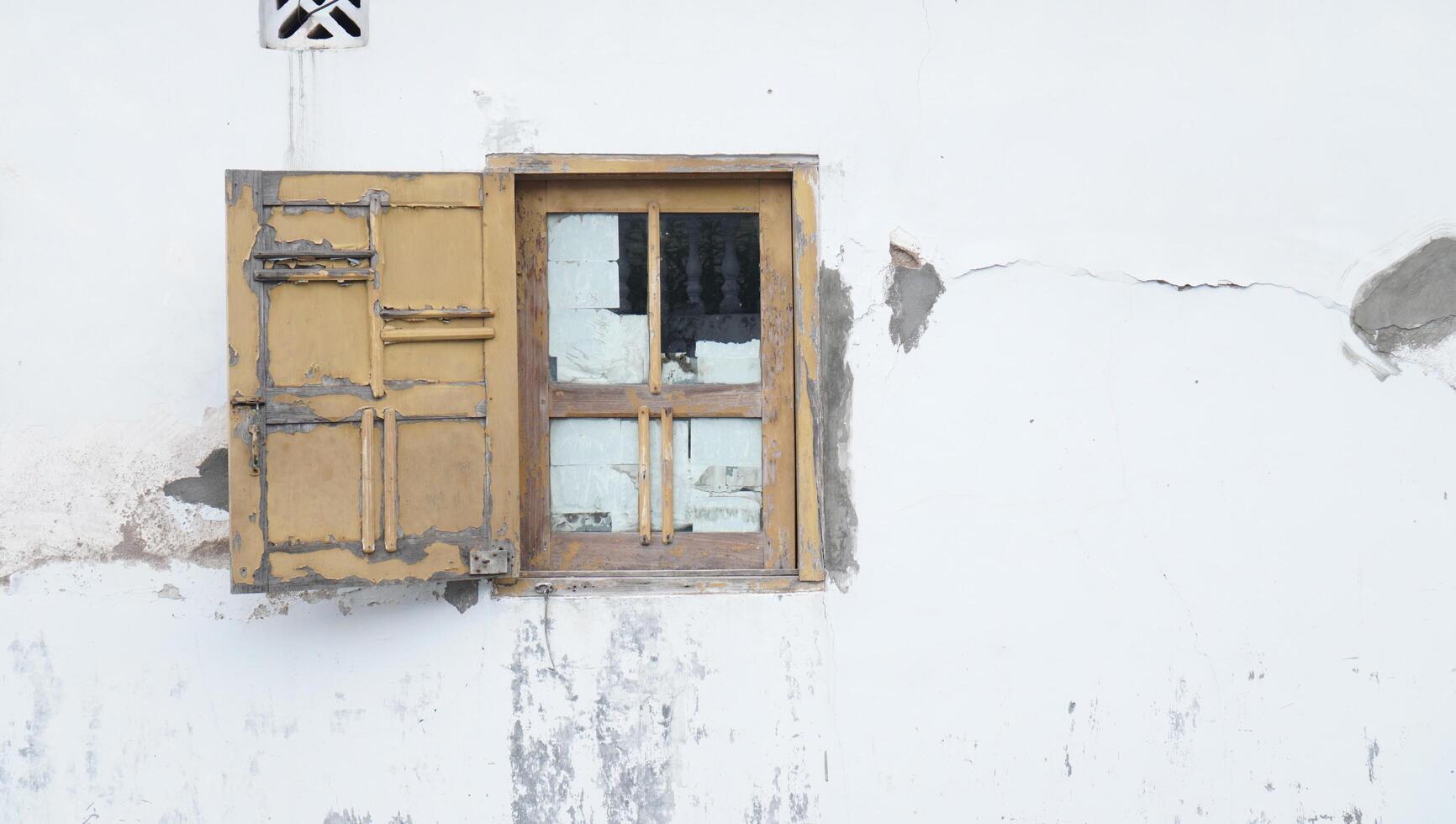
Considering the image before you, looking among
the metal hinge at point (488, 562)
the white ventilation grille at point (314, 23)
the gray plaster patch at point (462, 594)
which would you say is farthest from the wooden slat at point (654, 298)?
the white ventilation grille at point (314, 23)

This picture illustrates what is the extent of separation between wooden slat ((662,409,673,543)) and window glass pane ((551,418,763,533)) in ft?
0.07

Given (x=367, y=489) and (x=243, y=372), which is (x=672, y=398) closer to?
(x=367, y=489)

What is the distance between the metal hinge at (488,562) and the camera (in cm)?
242

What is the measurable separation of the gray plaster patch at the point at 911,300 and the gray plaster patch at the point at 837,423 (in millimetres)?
111

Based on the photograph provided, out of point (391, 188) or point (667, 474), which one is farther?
point (667, 474)

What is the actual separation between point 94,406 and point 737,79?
70.9 inches

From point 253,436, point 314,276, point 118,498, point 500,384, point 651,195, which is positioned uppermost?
point 651,195

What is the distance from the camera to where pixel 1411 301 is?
2.64m

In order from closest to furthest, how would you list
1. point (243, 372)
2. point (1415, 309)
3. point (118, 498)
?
point (243, 372) < point (118, 498) < point (1415, 309)

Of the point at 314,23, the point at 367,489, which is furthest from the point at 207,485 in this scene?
the point at 314,23

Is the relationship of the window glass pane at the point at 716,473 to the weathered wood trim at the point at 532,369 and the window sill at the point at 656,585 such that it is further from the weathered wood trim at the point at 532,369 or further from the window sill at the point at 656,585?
the weathered wood trim at the point at 532,369

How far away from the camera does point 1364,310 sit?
2633 millimetres

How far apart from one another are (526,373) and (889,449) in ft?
3.12

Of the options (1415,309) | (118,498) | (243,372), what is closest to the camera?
(243,372)
